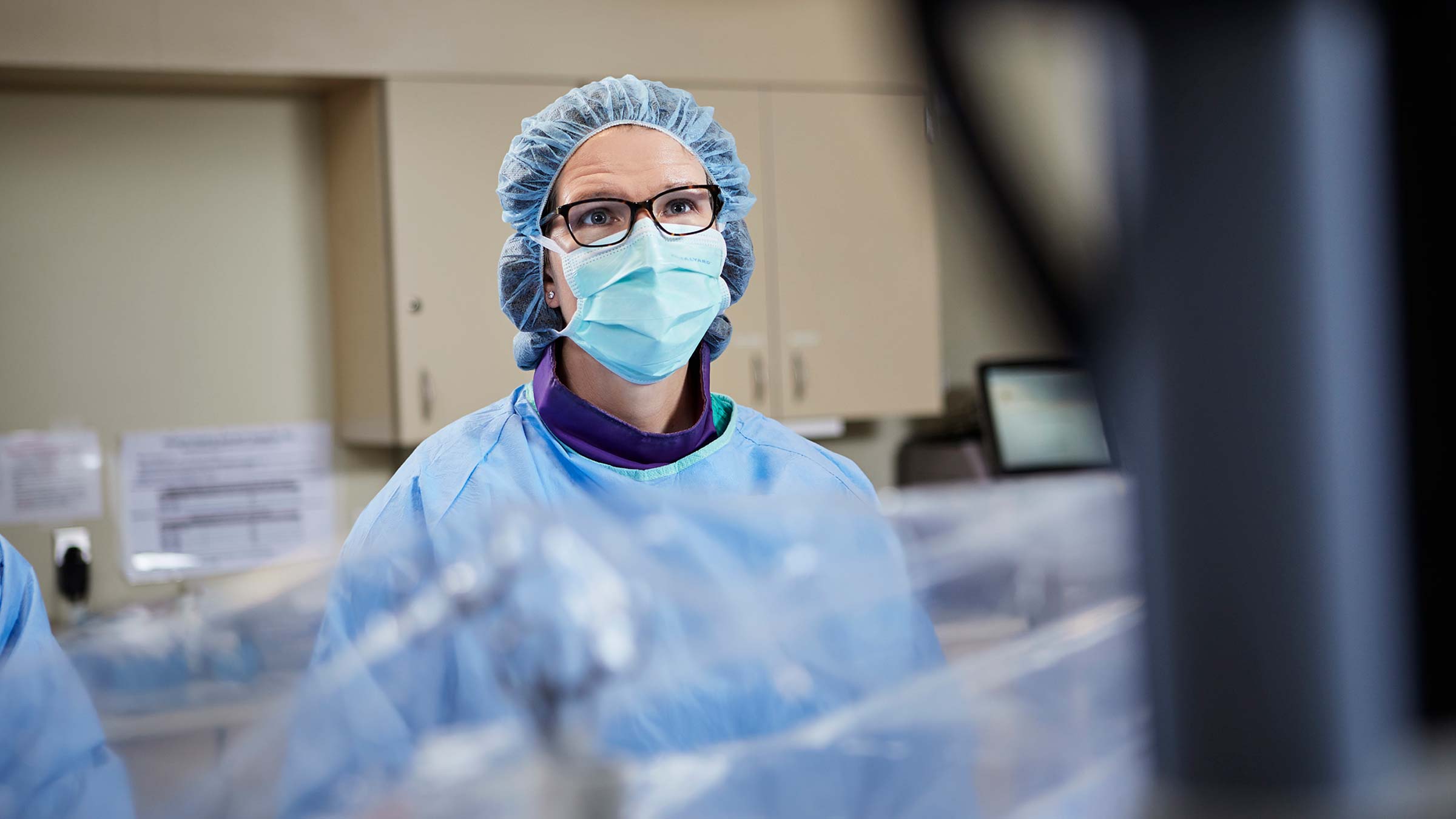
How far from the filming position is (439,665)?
54 cm

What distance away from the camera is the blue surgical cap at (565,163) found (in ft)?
4.10

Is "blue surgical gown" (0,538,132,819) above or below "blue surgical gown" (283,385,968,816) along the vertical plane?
below

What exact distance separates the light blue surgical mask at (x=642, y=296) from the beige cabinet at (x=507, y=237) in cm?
119

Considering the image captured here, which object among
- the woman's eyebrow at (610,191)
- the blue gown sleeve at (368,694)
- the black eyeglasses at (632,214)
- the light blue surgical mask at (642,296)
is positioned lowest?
the blue gown sleeve at (368,694)

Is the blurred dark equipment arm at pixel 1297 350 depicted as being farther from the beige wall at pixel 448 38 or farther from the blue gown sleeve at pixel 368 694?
the beige wall at pixel 448 38

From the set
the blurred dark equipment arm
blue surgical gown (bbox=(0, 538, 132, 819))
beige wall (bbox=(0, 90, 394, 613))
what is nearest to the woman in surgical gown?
blue surgical gown (bbox=(0, 538, 132, 819))

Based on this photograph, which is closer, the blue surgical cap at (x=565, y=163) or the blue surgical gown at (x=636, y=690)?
the blue surgical gown at (x=636, y=690)

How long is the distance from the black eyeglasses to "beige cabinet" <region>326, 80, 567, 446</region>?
4.29ft

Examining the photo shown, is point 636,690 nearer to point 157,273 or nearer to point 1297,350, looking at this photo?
point 1297,350

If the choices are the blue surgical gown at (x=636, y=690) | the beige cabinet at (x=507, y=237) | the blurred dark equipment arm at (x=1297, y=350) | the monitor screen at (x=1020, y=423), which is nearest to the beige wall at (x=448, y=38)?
the beige cabinet at (x=507, y=237)

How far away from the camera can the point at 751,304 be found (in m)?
2.82

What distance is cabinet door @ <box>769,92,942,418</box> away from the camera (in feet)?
9.36

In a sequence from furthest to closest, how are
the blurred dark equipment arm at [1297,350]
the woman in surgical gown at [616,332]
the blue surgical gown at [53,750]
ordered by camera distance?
the woman in surgical gown at [616,332]
the blue surgical gown at [53,750]
the blurred dark equipment arm at [1297,350]

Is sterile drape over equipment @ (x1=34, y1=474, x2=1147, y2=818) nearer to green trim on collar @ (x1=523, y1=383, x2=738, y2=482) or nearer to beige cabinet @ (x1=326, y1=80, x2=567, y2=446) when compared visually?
green trim on collar @ (x1=523, y1=383, x2=738, y2=482)
